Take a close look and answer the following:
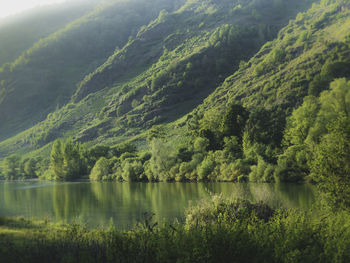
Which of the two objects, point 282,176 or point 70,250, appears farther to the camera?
point 282,176

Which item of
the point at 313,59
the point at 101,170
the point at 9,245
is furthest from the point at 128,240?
the point at 313,59

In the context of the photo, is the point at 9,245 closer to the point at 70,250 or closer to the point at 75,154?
the point at 70,250

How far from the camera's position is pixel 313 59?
188875mm

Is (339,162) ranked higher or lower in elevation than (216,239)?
higher

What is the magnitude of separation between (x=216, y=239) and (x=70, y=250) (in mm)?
6980

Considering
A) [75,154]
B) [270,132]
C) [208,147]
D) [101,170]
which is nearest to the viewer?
[270,132]

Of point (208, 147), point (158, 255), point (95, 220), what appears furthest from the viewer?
point (208, 147)

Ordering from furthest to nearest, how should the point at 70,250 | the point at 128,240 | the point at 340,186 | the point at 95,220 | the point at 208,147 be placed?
the point at 208,147 < the point at 95,220 < the point at 340,186 < the point at 70,250 < the point at 128,240

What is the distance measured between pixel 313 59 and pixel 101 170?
121 meters

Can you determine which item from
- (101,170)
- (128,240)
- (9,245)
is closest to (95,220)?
(9,245)

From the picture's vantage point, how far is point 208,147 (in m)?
110

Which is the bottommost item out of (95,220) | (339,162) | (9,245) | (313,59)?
(95,220)

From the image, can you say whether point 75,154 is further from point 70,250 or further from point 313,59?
point 70,250

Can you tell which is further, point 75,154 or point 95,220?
point 75,154
